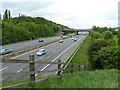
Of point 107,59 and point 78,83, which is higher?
point 78,83

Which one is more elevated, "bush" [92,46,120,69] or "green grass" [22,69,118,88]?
"green grass" [22,69,118,88]

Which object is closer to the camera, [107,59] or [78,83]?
[78,83]

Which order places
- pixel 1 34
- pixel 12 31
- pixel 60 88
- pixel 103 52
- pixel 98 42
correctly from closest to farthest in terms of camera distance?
pixel 60 88 < pixel 103 52 < pixel 98 42 < pixel 1 34 < pixel 12 31

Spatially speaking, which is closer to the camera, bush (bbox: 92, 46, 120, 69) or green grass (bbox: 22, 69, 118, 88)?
green grass (bbox: 22, 69, 118, 88)

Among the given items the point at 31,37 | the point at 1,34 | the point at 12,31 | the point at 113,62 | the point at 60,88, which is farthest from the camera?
the point at 31,37

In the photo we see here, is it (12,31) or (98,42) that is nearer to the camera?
(98,42)

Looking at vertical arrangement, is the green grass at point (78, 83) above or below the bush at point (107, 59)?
above

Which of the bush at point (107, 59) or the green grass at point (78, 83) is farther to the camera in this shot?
the bush at point (107, 59)

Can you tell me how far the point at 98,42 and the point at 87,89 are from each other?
2971cm

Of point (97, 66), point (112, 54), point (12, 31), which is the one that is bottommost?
point (97, 66)

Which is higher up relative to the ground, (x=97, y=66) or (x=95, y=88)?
(x=95, y=88)

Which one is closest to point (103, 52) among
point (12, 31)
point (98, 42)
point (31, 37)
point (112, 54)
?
point (112, 54)

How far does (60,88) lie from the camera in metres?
5.21

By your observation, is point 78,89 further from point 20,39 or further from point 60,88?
point 20,39
